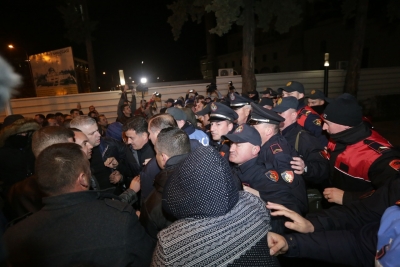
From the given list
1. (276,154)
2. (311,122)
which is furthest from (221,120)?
(311,122)

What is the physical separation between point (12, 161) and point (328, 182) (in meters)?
4.38

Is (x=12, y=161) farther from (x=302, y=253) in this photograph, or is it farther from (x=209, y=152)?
(x=302, y=253)

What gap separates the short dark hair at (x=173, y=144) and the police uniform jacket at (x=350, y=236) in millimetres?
1118

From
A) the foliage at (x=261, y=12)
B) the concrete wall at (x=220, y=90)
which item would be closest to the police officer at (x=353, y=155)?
the foliage at (x=261, y=12)

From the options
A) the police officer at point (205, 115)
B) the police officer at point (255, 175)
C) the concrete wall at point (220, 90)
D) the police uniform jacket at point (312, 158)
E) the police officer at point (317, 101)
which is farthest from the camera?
the concrete wall at point (220, 90)

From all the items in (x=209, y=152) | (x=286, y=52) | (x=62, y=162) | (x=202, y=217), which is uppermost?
(x=286, y=52)

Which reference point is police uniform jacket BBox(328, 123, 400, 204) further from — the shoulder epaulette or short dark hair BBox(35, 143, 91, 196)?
short dark hair BBox(35, 143, 91, 196)

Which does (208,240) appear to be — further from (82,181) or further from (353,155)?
(353,155)

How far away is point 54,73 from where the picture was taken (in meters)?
12.8

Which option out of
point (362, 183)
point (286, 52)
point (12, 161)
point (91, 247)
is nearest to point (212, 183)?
point (91, 247)

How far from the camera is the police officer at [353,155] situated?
231cm

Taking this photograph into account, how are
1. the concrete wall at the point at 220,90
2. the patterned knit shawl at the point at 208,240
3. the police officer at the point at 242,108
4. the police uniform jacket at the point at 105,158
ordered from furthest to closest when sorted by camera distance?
the concrete wall at the point at 220,90, the police officer at the point at 242,108, the police uniform jacket at the point at 105,158, the patterned knit shawl at the point at 208,240

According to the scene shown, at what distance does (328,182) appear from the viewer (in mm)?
3324

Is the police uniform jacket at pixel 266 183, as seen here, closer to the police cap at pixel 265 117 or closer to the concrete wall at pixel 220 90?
the police cap at pixel 265 117
